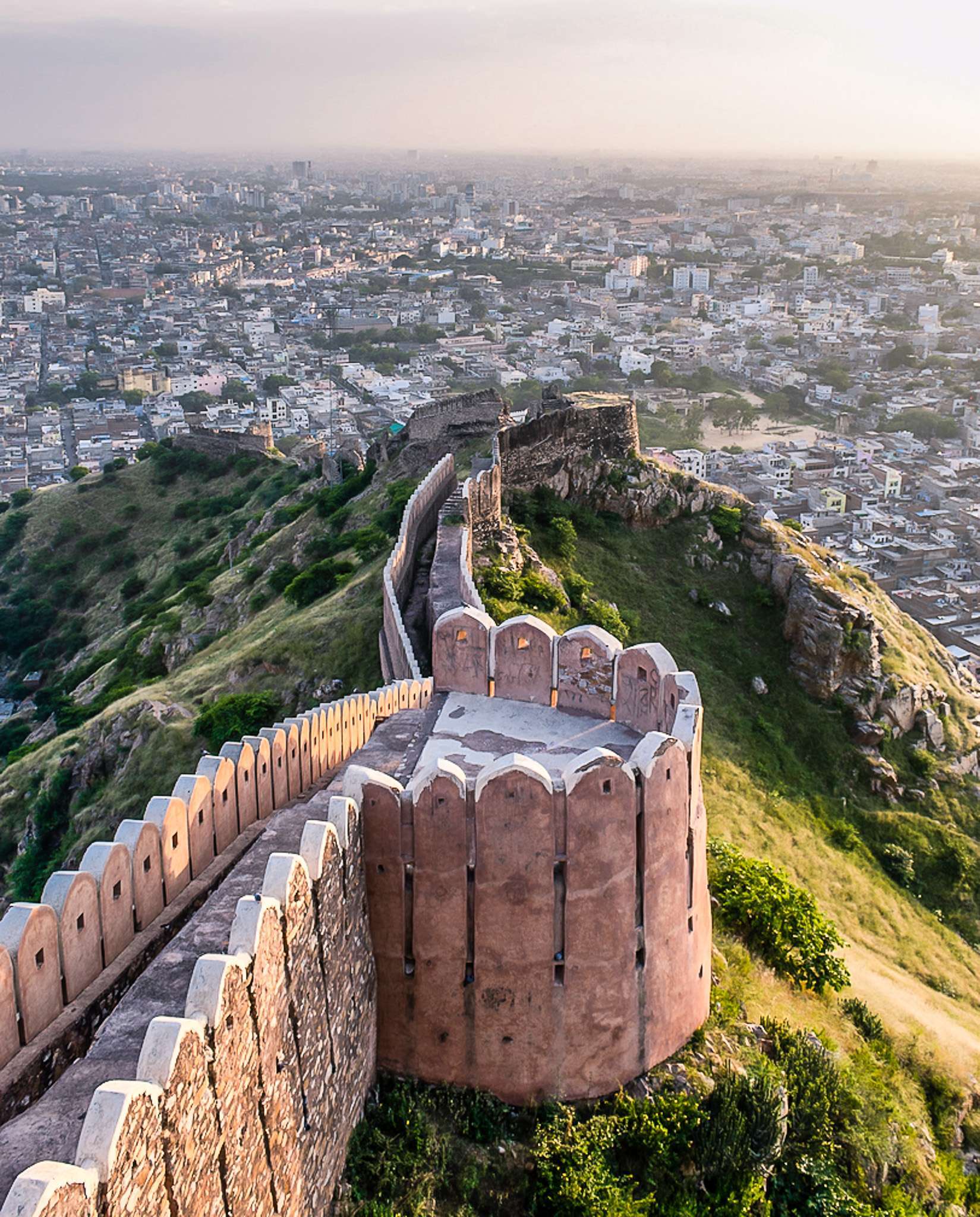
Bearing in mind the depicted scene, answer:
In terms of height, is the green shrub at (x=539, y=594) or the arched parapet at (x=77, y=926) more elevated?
the arched parapet at (x=77, y=926)

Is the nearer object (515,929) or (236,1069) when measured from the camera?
(236,1069)

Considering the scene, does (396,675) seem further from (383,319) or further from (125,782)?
(383,319)

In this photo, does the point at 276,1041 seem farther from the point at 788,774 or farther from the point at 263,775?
the point at 788,774

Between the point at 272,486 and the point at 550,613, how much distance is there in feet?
77.4

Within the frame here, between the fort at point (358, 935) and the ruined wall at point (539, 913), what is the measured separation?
0.07 feet

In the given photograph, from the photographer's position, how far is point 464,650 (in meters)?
12.0

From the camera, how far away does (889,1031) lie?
578 inches

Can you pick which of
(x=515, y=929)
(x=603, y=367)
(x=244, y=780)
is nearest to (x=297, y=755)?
(x=244, y=780)

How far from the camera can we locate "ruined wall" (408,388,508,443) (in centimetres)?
3203

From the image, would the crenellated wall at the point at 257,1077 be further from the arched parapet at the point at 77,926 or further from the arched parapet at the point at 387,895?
the arched parapet at the point at 77,926

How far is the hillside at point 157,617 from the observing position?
2252 cm

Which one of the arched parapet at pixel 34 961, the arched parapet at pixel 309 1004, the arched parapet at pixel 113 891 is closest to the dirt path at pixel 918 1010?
the arched parapet at pixel 309 1004

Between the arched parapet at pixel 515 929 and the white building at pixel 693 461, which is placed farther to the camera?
the white building at pixel 693 461

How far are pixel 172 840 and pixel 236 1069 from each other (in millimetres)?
2051
